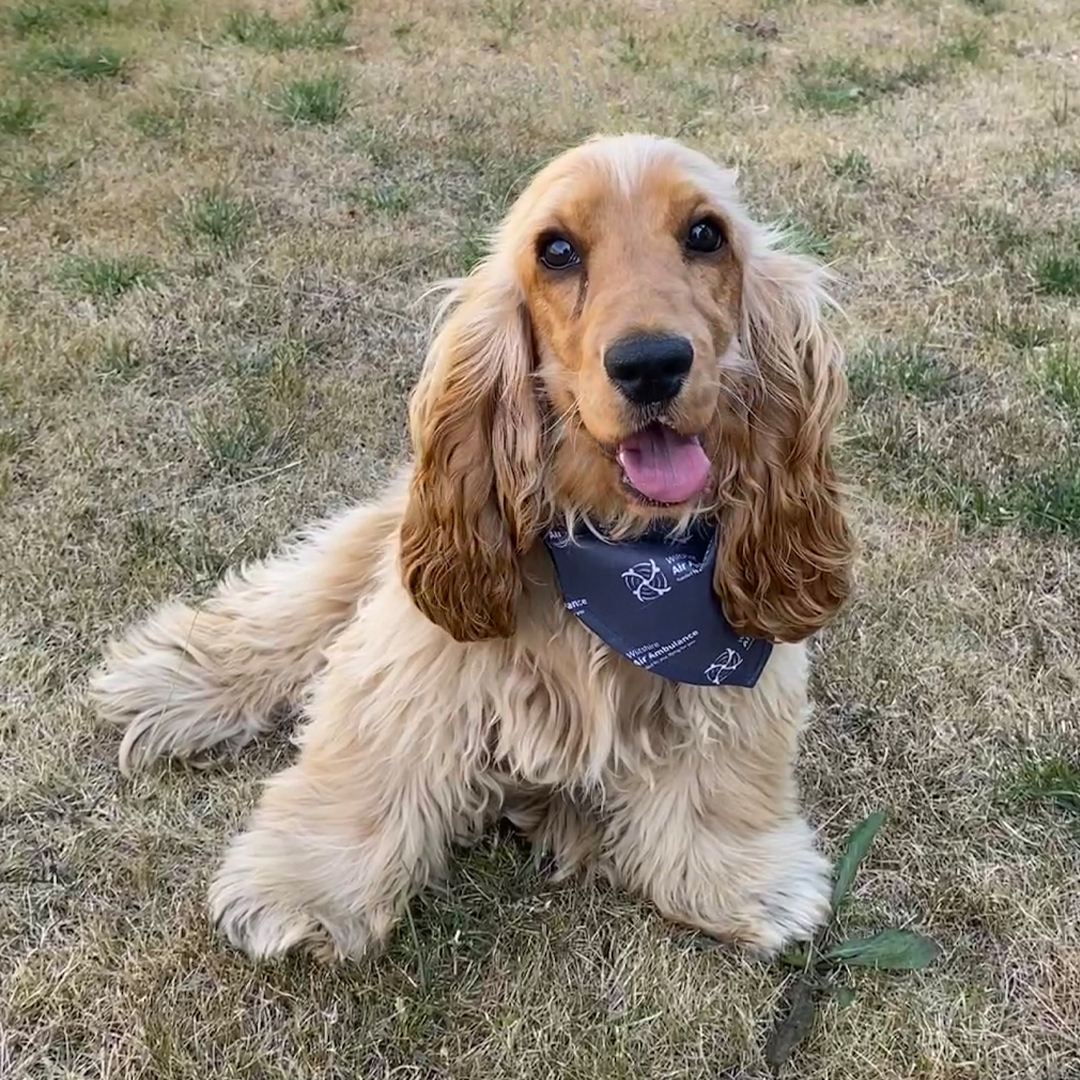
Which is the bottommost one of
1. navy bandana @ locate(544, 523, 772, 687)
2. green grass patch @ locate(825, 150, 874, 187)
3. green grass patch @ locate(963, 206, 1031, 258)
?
green grass patch @ locate(963, 206, 1031, 258)

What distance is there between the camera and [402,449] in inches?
143

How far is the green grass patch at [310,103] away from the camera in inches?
220

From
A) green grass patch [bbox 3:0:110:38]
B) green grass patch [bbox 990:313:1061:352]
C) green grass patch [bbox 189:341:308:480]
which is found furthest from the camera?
green grass patch [bbox 3:0:110:38]

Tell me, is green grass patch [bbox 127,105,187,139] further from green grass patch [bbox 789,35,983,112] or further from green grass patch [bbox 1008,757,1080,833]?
green grass patch [bbox 1008,757,1080,833]

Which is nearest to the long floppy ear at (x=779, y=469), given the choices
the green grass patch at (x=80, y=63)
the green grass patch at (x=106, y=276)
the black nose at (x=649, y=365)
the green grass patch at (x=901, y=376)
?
the black nose at (x=649, y=365)

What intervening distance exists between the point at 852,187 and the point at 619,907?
12.2ft

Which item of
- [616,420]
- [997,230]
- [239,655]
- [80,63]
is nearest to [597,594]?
[616,420]

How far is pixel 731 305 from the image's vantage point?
2.11 meters

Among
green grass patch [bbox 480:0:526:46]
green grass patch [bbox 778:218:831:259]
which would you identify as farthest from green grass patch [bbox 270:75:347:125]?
green grass patch [bbox 778:218:831:259]

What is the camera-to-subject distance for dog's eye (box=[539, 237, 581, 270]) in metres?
2.01

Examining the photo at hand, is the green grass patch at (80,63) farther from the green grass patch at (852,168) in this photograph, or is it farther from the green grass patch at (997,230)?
the green grass patch at (997,230)

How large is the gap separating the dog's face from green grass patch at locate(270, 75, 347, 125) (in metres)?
3.83

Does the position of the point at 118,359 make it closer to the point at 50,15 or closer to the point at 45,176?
the point at 45,176

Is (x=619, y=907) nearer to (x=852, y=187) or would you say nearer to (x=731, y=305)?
(x=731, y=305)
